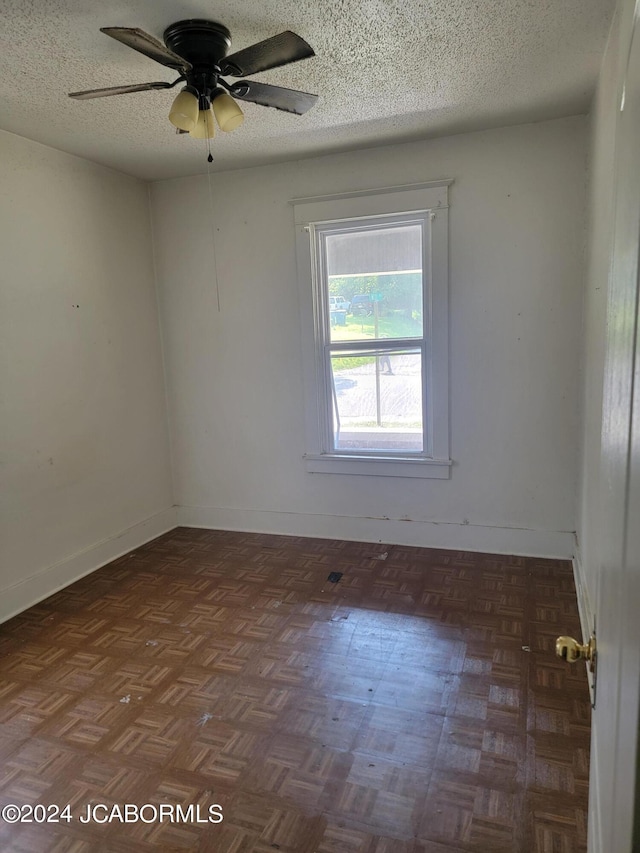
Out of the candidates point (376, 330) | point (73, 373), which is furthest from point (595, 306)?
point (73, 373)

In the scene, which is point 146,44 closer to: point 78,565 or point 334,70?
point 334,70

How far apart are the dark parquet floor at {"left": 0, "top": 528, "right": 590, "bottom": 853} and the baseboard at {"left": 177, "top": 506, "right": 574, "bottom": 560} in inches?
5.7

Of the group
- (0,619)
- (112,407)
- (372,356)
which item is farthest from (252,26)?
(0,619)

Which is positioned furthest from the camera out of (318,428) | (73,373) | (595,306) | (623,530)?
(318,428)

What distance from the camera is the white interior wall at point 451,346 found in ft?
10.2

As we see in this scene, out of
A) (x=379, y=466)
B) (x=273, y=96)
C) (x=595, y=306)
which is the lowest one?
(x=379, y=466)

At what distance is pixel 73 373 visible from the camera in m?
3.27

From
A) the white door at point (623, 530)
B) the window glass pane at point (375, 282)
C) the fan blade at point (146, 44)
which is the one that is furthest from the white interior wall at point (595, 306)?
the fan blade at point (146, 44)

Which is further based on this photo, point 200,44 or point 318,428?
point 318,428

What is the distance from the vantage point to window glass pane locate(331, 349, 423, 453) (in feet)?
11.5

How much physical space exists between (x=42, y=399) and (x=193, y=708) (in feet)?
6.30

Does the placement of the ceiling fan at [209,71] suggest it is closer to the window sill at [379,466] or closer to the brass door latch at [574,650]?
the brass door latch at [574,650]

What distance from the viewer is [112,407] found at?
359 cm

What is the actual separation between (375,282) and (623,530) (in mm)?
2977
